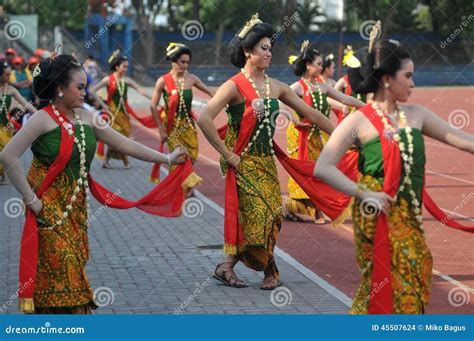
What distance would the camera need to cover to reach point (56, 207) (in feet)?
20.3

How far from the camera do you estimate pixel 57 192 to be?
20.4ft

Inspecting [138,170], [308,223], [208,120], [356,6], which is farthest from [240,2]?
[208,120]

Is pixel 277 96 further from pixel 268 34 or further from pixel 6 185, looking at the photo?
pixel 6 185

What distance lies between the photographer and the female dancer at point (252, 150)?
8.04 meters

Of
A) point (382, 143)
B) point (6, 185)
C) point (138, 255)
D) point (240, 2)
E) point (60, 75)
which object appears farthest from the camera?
point (240, 2)

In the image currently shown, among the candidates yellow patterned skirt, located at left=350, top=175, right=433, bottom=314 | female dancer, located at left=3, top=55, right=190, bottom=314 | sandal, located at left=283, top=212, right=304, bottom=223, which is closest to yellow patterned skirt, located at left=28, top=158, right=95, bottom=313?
female dancer, located at left=3, top=55, right=190, bottom=314

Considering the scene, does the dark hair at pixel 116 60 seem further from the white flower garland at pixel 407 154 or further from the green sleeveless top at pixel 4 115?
the white flower garland at pixel 407 154

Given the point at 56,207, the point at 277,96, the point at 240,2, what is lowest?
the point at 240,2

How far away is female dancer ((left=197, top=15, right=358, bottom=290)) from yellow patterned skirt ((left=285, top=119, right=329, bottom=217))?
357 cm

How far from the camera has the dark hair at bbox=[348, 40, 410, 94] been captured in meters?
5.32

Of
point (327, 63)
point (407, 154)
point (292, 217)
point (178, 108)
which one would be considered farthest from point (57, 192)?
point (178, 108)

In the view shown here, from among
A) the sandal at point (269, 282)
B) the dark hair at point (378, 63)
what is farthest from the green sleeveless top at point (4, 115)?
the dark hair at point (378, 63)

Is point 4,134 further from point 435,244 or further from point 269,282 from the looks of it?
point 269,282

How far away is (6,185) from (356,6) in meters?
50.0
